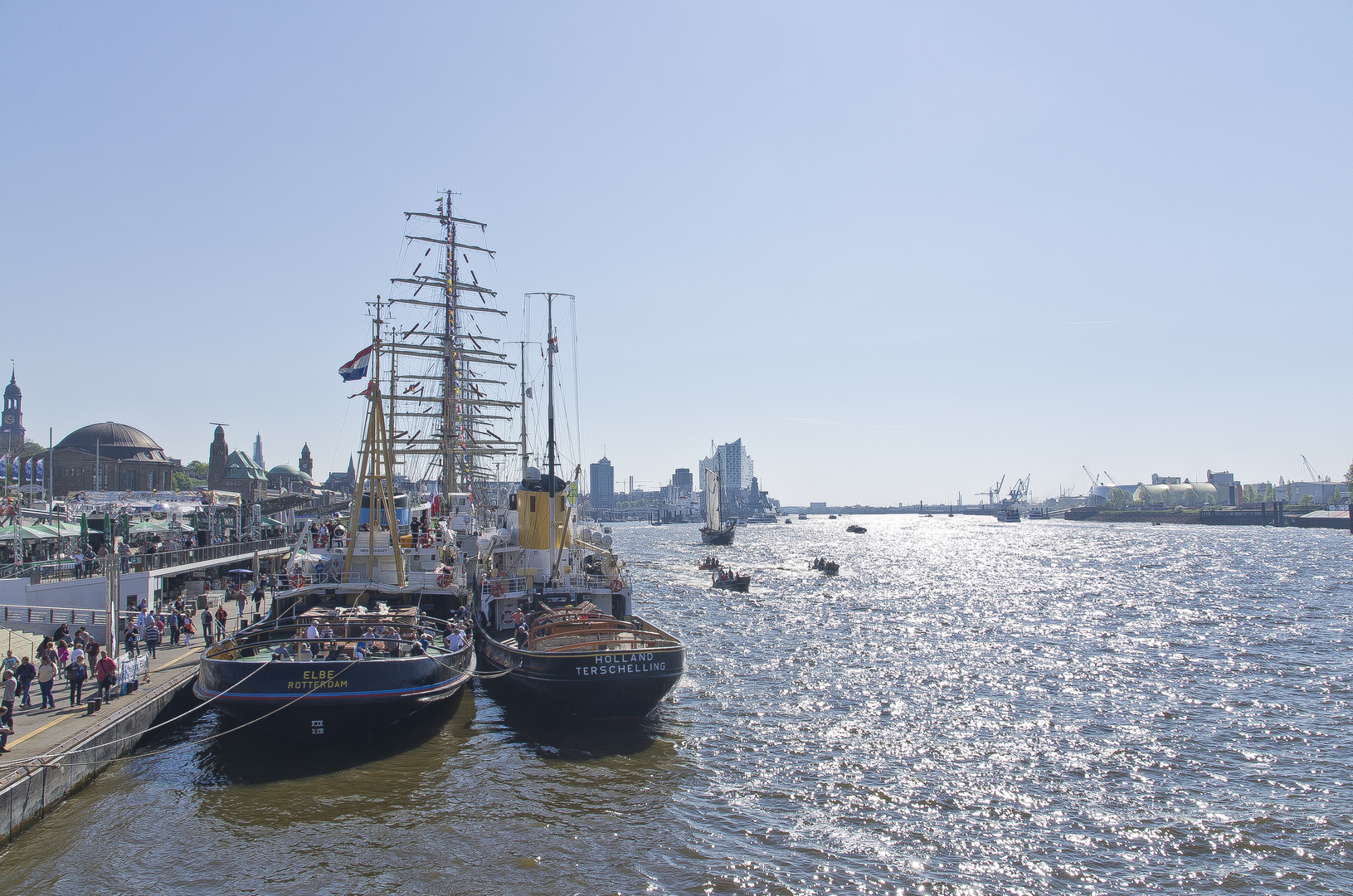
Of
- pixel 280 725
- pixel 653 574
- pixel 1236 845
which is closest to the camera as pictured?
pixel 1236 845

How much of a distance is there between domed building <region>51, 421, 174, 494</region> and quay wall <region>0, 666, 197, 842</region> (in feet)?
361

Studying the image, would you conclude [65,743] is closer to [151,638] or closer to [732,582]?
[151,638]

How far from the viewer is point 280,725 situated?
19.2 meters

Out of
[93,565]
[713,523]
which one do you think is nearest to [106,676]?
[93,565]

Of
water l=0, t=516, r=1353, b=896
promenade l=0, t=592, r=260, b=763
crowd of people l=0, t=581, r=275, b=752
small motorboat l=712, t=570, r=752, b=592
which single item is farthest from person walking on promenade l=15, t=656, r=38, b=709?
small motorboat l=712, t=570, r=752, b=592

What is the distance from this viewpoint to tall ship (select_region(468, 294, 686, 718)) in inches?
859

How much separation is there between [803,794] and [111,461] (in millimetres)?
131696

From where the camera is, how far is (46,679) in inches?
758

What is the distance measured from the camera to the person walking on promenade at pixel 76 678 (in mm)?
19609

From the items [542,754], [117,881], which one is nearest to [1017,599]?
[542,754]

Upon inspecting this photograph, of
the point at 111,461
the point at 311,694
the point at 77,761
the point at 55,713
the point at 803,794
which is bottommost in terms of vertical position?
the point at 803,794

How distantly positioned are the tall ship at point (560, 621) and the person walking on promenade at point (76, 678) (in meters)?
11.1

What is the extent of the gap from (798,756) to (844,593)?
46118 mm

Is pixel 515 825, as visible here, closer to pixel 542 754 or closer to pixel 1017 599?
pixel 542 754
